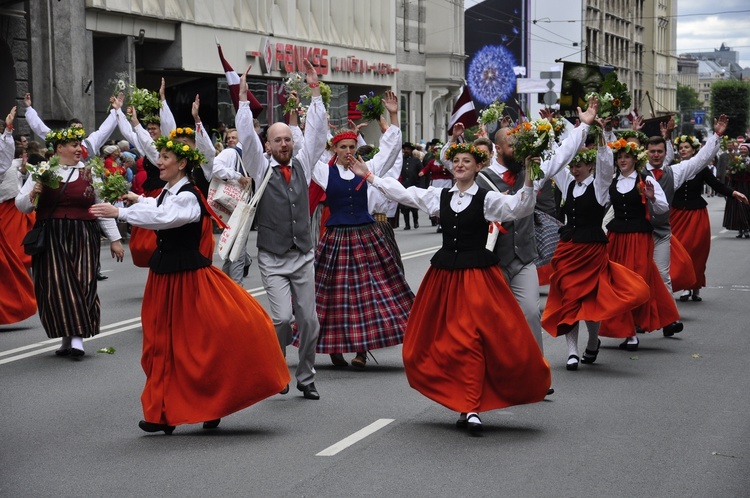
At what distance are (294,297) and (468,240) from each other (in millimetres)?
1598

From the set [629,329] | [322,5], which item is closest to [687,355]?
[629,329]

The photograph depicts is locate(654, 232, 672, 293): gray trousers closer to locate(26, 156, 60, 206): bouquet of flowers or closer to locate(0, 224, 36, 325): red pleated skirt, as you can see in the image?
locate(26, 156, 60, 206): bouquet of flowers

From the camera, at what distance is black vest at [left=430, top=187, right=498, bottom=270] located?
25.7 ft

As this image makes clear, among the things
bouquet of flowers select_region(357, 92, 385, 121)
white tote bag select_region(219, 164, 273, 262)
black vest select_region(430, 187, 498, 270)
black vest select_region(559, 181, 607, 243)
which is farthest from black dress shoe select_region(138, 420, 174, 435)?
black vest select_region(559, 181, 607, 243)

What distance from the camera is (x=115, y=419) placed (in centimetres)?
812

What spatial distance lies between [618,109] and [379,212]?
2.21 metres

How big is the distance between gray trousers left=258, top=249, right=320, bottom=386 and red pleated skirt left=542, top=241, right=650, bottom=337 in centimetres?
231

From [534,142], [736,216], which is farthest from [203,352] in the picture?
[736,216]

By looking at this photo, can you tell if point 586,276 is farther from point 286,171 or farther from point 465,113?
point 286,171

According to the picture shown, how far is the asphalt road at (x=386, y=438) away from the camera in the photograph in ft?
21.1

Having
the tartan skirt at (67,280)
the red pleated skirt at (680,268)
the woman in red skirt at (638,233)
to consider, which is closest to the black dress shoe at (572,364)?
the woman in red skirt at (638,233)

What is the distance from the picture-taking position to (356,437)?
746 cm

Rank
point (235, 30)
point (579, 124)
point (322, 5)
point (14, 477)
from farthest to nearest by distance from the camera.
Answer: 1. point (322, 5)
2. point (235, 30)
3. point (579, 124)
4. point (14, 477)

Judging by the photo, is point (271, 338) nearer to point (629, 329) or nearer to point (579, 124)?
point (579, 124)
